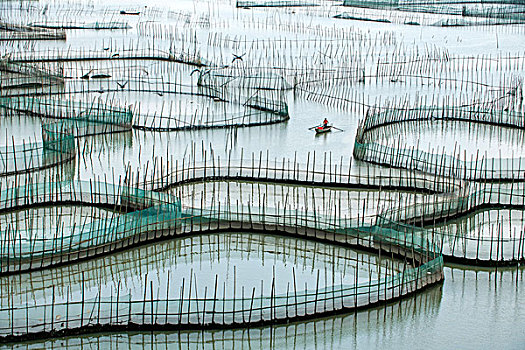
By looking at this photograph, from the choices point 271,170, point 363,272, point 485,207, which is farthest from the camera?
point 271,170

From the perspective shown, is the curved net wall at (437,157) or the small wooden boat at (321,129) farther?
the small wooden boat at (321,129)

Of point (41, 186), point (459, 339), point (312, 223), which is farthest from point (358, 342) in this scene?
point (41, 186)

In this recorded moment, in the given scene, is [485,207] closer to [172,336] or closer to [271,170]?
[271,170]

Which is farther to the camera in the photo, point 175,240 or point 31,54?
point 31,54

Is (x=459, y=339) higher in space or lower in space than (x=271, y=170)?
lower

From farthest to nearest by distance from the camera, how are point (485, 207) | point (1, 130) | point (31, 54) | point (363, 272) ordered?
point (31, 54) → point (1, 130) → point (485, 207) → point (363, 272)

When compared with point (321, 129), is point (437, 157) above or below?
below

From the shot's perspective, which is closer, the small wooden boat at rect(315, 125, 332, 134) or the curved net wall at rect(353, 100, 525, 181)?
the curved net wall at rect(353, 100, 525, 181)

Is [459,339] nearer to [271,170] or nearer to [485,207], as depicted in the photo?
[485,207]

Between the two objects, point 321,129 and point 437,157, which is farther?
point 321,129

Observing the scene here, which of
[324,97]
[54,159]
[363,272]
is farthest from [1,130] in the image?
[363,272]
